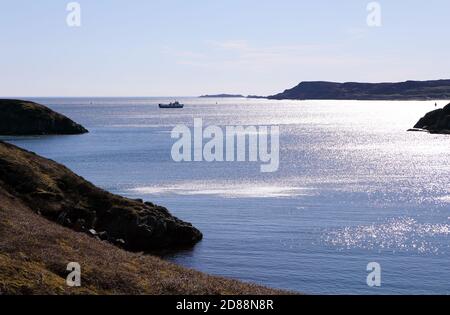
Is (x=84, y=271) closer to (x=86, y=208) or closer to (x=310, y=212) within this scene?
(x=86, y=208)

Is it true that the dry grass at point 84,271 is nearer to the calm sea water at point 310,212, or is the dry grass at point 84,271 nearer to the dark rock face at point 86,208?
the calm sea water at point 310,212

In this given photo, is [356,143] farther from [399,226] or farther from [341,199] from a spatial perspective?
[399,226]

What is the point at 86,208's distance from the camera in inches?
2408

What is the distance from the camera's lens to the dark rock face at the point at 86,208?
56.7 meters

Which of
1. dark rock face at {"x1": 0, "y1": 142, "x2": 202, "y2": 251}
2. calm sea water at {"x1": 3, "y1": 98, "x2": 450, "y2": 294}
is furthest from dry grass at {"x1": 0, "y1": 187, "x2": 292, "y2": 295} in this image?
dark rock face at {"x1": 0, "y1": 142, "x2": 202, "y2": 251}

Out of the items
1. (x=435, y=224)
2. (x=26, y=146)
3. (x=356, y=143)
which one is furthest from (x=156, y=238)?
(x=356, y=143)

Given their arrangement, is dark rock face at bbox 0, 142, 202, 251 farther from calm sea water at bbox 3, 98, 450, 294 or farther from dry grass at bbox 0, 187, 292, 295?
dry grass at bbox 0, 187, 292, 295

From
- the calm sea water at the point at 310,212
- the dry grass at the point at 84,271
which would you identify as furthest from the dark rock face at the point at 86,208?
the dry grass at the point at 84,271

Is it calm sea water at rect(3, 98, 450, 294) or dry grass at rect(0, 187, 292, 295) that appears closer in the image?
dry grass at rect(0, 187, 292, 295)

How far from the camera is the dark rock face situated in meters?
56.7

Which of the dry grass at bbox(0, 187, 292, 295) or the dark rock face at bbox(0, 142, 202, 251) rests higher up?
the dry grass at bbox(0, 187, 292, 295)

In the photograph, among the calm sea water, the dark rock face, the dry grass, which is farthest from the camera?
the dark rock face

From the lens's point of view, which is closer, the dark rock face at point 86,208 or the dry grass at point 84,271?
the dry grass at point 84,271

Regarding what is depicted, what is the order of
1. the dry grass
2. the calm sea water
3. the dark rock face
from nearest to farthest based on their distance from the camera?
the dry grass < the calm sea water < the dark rock face
